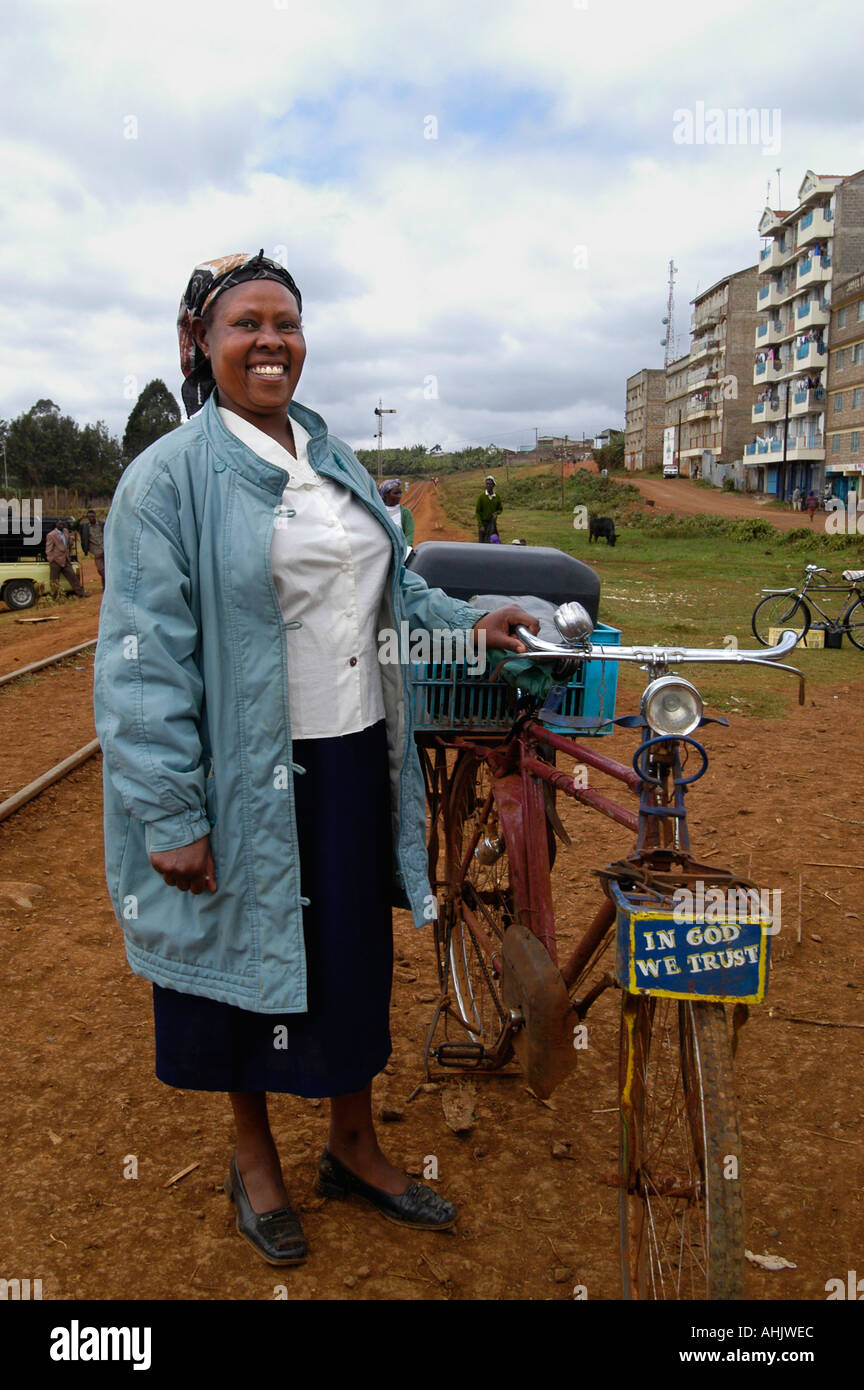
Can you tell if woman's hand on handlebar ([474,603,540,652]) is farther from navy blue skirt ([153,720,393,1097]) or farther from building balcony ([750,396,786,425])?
building balcony ([750,396,786,425])

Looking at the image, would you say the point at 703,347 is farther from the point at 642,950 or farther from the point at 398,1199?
the point at 642,950

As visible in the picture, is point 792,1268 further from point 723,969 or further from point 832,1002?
point 832,1002

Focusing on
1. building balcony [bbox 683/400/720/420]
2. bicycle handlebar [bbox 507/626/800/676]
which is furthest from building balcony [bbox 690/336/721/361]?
bicycle handlebar [bbox 507/626/800/676]

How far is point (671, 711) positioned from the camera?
1.85m

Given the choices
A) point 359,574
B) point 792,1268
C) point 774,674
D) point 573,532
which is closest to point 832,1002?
point 792,1268

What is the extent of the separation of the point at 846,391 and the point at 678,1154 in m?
52.0

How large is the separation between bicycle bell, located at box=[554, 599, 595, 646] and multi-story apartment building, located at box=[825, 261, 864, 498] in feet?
153

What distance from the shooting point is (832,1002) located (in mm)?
3648

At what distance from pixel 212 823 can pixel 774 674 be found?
9.39 metres

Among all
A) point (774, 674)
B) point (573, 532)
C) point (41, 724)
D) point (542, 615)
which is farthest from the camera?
point (573, 532)

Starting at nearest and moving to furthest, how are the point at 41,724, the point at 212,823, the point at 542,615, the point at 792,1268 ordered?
the point at 212,823 < the point at 792,1268 < the point at 542,615 < the point at 41,724

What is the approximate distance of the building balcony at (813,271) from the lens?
5172cm

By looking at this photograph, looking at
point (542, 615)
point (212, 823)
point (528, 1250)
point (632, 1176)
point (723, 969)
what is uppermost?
point (542, 615)

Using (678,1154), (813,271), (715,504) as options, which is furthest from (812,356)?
(678,1154)
